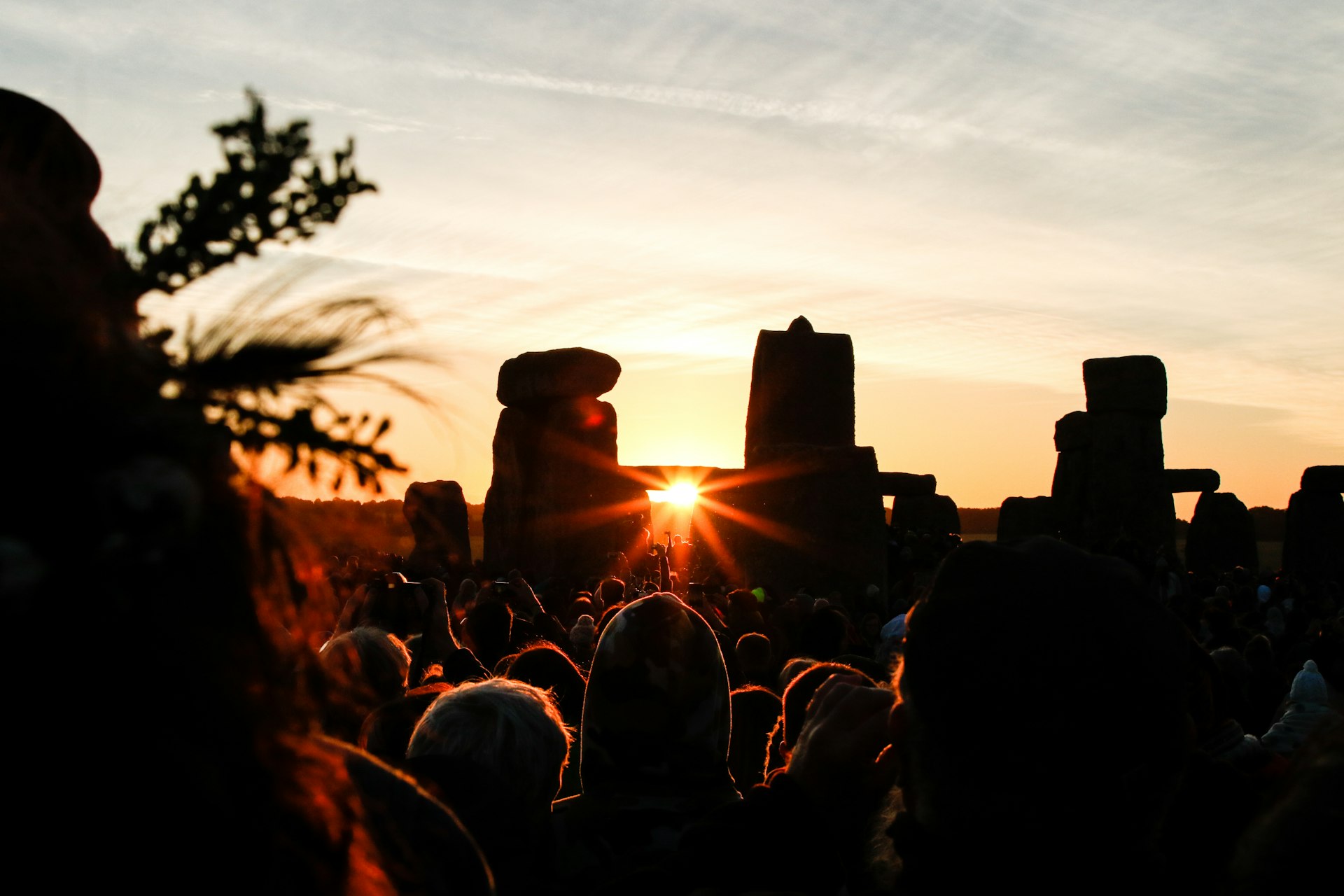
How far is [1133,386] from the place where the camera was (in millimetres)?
19750

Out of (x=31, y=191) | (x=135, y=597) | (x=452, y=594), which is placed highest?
(x=31, y=191)

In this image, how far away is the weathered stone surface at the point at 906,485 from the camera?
27.0 metres

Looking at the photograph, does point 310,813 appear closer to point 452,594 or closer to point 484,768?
point 484,768

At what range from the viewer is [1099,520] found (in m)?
19.8

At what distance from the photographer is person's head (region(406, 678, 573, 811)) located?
2170 millimetres

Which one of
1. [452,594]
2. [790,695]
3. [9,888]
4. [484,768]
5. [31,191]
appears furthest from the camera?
[452,594]

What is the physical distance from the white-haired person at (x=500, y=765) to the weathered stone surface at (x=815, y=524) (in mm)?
11156

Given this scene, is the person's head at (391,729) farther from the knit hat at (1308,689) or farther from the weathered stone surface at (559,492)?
the weathered stone surface at (559,492)

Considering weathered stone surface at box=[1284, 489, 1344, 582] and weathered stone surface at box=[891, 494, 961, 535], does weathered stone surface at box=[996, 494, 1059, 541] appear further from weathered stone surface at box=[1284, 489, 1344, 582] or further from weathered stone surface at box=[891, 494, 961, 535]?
weathered stone surface at box=[1284, 489, 1344, 582]

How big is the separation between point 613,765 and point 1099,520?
19031mm

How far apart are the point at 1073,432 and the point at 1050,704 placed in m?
21.0

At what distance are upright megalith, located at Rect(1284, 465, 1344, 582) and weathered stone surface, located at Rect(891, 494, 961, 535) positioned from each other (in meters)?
6.93

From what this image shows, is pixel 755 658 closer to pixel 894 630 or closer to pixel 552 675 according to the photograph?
pixel 894 630

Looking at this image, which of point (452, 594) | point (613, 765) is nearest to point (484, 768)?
point (613, 765)
